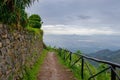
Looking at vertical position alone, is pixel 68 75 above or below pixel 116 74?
below

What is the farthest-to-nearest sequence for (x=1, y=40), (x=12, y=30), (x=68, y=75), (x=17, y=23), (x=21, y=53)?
(x=68, y=75), (x=21, y=53), (x=17, y=23), (x=12, y=30), (x=1, y=40)

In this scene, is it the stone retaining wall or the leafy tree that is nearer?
the stone retaining wall

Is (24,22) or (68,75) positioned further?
(68,75)

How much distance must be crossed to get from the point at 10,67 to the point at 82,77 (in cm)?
494

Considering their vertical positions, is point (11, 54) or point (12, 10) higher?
point (12, 10)

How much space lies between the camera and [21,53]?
44.8 feet

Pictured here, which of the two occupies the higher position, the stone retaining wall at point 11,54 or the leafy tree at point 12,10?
the leafy tree at point 12,10

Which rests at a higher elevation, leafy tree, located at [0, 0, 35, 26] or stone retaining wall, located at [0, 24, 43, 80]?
leafy tree, located at [0, 0, 35, 26]

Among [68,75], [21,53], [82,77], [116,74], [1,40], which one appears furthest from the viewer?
[68,75]

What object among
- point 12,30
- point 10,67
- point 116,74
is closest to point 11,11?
point 12,30

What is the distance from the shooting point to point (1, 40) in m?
9.66

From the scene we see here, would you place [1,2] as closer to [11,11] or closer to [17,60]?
[11,11]

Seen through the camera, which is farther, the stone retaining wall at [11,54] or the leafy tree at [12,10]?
the leafy tree at [12,10]

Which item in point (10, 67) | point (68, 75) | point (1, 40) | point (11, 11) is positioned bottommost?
point (68, 75)
